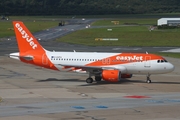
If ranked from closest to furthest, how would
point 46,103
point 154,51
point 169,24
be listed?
1. point 46,103
2. point 154,51
3. point 169,24

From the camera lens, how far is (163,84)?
58.3 metres

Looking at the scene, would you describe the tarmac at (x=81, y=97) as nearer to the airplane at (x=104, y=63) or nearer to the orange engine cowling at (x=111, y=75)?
the orange engine cowling at (x=111, y=75)

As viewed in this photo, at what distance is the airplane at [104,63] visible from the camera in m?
58.2

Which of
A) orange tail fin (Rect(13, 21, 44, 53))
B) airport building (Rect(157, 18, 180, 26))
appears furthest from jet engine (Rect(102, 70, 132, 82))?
airport building (Rect(157, 18, 180, 26))

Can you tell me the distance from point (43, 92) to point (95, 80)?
34.3ft

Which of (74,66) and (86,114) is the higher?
(74,66)

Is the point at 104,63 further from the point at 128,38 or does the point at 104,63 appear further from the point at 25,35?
the point at 128,38

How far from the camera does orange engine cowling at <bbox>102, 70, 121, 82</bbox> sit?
186ft

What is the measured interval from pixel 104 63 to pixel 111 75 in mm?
2680

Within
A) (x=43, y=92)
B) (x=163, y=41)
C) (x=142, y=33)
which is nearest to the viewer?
(x=43, y=92)

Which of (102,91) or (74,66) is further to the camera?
(74,66)

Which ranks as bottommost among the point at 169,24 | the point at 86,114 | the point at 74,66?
the point at 86,114

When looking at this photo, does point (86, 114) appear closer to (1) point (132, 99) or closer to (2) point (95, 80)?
(1) point (132, 99)

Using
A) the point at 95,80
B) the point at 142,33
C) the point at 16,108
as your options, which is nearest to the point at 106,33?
the point at 142,33
